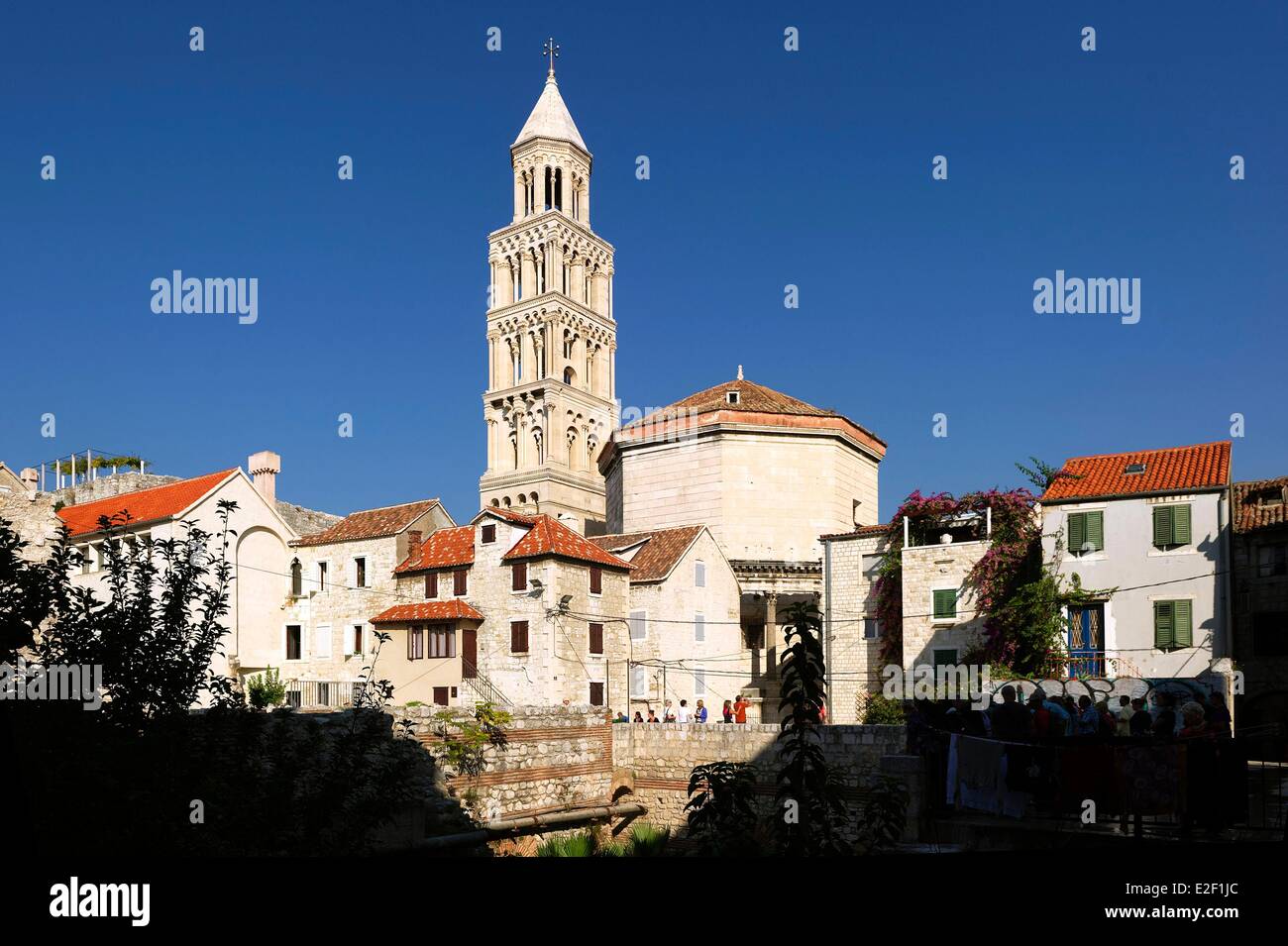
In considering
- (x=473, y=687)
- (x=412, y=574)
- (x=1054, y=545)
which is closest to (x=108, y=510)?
(x=412, y=574)

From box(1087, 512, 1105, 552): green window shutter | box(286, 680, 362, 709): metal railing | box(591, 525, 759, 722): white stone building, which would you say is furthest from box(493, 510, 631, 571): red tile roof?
box(1087, 512, 1105, 552): green window shutter

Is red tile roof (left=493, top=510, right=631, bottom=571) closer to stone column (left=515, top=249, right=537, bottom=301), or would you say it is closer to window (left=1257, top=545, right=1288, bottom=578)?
window (left=1257, top=545, right=1288, bottom=578)

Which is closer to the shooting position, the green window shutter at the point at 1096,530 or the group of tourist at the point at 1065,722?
the group of tourist at the point at 1065,722

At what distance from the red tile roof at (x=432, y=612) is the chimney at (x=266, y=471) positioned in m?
14.9

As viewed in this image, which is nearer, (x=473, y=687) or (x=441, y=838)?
(x=441, y=838)

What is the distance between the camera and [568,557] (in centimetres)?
4034

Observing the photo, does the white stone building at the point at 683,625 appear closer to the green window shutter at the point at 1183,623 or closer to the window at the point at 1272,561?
the green window shutter at the point at 1183,623

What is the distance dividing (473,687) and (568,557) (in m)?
5.97

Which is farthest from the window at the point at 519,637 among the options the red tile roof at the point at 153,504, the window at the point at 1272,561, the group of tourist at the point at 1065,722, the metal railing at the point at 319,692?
the window at the point at 1272,561

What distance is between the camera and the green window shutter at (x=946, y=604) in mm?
37750

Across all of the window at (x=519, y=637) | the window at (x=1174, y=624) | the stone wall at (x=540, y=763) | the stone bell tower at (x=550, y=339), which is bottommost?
the stone wall at (x=540, y=763)

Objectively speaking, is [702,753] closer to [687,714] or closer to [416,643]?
[687,714]
